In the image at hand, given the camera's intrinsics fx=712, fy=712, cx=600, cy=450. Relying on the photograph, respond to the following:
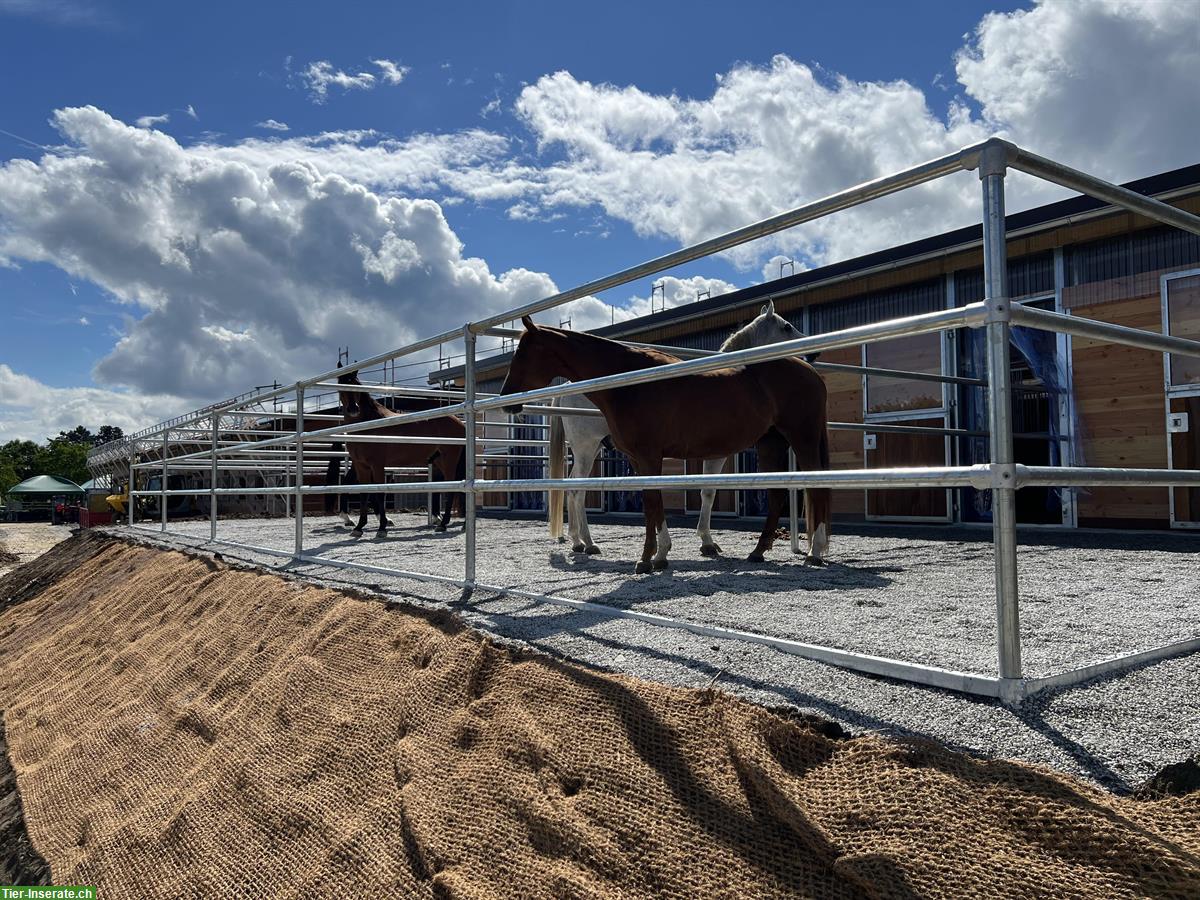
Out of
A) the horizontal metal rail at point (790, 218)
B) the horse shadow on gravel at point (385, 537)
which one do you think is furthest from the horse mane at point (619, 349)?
the horse shadow on gravel at point (385, 537)

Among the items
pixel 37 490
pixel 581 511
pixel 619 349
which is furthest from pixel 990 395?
pixel 37 490

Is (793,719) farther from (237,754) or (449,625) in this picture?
(237,754)

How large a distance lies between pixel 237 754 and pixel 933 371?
7.91m

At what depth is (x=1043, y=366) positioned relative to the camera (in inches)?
282

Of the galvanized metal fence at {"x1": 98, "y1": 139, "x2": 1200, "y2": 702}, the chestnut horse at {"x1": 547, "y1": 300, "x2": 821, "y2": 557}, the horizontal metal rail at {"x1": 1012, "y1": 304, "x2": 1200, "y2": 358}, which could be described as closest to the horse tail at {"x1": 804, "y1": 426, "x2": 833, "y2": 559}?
the chestnut horse at {"x1": 547, "y1": 300, "x2": 821, "y2": 557}

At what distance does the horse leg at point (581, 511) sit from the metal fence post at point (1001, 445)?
3.47 m

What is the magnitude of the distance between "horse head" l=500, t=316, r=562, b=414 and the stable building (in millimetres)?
2551

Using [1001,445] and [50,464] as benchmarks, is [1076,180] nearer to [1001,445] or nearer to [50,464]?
[1001,445]

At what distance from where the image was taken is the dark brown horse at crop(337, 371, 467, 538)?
7465 millimetres

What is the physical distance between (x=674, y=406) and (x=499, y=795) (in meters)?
2.62

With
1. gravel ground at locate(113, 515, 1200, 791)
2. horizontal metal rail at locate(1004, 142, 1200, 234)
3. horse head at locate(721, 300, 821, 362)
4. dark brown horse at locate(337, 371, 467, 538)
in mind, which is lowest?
gravel ground at locate(113, 515, 1200, 791)

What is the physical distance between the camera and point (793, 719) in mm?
1391

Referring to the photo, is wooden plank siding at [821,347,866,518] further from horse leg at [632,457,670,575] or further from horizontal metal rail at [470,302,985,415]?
horizontal metal rail at [470,302,985,415]

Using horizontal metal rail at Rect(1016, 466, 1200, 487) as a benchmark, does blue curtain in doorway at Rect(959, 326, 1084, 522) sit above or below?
above
